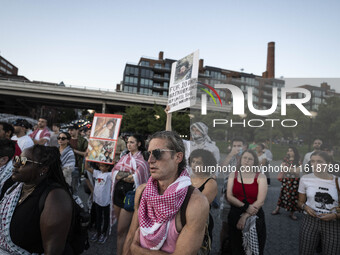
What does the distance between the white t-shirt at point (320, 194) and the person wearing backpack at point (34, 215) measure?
2.81m

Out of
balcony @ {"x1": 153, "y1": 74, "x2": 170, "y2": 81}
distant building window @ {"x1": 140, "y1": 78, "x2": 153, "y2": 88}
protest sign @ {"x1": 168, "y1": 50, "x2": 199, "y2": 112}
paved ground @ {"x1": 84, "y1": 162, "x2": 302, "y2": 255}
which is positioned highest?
balcony @ {"x1": 153, "y1": 74, "x2": 170, "y2": 81}

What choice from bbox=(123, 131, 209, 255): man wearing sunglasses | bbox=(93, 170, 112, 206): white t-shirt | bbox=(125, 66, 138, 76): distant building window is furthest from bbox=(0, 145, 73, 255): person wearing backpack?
bbox=(125, 66, 138, 76): distant building window

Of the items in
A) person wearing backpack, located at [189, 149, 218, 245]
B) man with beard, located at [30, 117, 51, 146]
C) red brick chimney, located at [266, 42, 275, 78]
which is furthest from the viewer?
red brick chimney, located at [266, 42, 275, 78]

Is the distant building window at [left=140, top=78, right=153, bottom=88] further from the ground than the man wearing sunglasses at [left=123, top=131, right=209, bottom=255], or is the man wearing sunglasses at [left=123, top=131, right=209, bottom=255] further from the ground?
the distant building window at [left=140, top=78, right=153, bottom=88]

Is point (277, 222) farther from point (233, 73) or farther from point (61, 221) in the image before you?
point (233, 73)

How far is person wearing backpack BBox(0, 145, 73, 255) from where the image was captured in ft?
5.50

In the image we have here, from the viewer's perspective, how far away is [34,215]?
5.55ft

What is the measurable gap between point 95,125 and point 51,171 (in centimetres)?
264

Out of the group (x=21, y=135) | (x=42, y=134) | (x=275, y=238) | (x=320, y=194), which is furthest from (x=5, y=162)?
(x=275, y=238)

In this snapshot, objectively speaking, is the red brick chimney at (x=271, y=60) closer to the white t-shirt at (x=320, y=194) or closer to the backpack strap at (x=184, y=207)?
the white t-shirt at (x=320, y=194)

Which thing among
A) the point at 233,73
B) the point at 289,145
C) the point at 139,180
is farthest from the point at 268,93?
the point at 233,73

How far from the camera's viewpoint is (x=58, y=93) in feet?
129

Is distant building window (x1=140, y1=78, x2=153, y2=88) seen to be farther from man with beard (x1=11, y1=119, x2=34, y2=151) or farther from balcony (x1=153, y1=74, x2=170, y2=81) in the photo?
man with beard (x1=11, y1=119, x2=34, y2=151)

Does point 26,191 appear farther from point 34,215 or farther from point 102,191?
point 102,191
